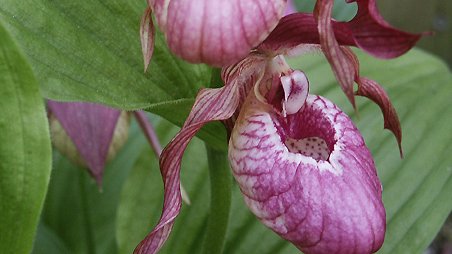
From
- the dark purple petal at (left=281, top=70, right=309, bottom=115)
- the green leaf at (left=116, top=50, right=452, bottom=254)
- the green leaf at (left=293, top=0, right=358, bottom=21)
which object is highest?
the dark purple petal at (left=281, top=70, right=309, bottom=115)

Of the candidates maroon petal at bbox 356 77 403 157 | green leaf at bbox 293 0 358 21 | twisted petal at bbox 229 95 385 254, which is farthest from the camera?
green leaf at bbox 293 0 358 21

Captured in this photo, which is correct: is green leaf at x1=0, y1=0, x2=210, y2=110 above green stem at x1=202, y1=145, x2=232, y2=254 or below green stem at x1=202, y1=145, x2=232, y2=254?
above

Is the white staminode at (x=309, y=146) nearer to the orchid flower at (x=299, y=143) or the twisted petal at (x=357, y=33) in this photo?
the orchid flower at (x=299, y=143)

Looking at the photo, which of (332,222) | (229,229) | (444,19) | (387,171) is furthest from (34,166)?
(444,19)

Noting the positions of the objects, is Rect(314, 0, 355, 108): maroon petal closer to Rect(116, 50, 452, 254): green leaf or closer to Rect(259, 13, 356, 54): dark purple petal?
Rect(259, 13, 356, 54): dark purple petal

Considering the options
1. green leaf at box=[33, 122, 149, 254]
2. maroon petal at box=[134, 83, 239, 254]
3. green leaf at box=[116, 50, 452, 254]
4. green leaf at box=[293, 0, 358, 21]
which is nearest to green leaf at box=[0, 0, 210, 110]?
maroon petal at box=[134, 83, 239, 254]

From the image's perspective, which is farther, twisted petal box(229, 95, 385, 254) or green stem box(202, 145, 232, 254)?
green stem box(202, 145, 232, 254)

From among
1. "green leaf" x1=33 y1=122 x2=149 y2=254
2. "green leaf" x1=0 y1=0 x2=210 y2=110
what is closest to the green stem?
"green leaf" x1=0 y1=0 x2=210 y2=110

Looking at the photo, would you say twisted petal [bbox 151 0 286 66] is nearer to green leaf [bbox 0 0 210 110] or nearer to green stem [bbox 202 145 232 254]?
green leaf [bbox 0 0 210 110]

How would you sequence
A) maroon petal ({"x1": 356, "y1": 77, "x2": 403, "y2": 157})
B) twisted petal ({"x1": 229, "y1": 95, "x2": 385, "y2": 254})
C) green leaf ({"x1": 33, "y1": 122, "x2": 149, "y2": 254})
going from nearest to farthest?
1. twisted petal ({"x1": 229, "y1": 95, "x2": 385, "y2": 254})
2. maroon petal ({"x1": 356, "y1": 77, "x2": 403, "y2": 157})
3. green leaf ({"x1": 33, "y1": 122, "x2": 149, "y2": 254})
